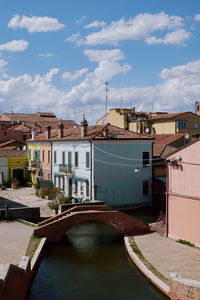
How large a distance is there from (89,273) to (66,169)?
18.3 m

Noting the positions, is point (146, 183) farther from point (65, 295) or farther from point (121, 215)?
point (65, 295)

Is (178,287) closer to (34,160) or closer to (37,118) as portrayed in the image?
(34,160)

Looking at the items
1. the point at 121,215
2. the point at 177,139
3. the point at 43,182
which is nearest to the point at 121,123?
the point at 177,139

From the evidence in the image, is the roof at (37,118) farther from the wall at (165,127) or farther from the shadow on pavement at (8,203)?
→ the shadow on pavement at (8,203)

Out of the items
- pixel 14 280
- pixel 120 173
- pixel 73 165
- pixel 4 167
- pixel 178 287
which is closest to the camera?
pixel 14 280

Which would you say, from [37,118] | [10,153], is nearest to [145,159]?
[10,153]

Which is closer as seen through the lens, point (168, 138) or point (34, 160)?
point (168, 138)

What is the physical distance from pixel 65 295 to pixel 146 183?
20.5m

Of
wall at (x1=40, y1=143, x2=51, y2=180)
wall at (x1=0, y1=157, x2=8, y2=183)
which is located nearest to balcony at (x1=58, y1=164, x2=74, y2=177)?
wall at (x1=40, y1=143, x2=51, y2=180)

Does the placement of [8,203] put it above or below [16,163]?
below

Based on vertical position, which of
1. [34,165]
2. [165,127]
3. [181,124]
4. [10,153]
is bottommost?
[34,165]

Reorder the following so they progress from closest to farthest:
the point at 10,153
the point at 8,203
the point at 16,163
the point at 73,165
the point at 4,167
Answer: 1. the point at 8,203
2. the point at 73,165
3. the point at 4,167
4. the point at 10,153
5. the point at 16,163

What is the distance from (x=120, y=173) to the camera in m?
33.5

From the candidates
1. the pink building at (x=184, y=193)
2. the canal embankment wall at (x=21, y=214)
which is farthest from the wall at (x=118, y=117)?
the pink building at (x=184, y=193)
